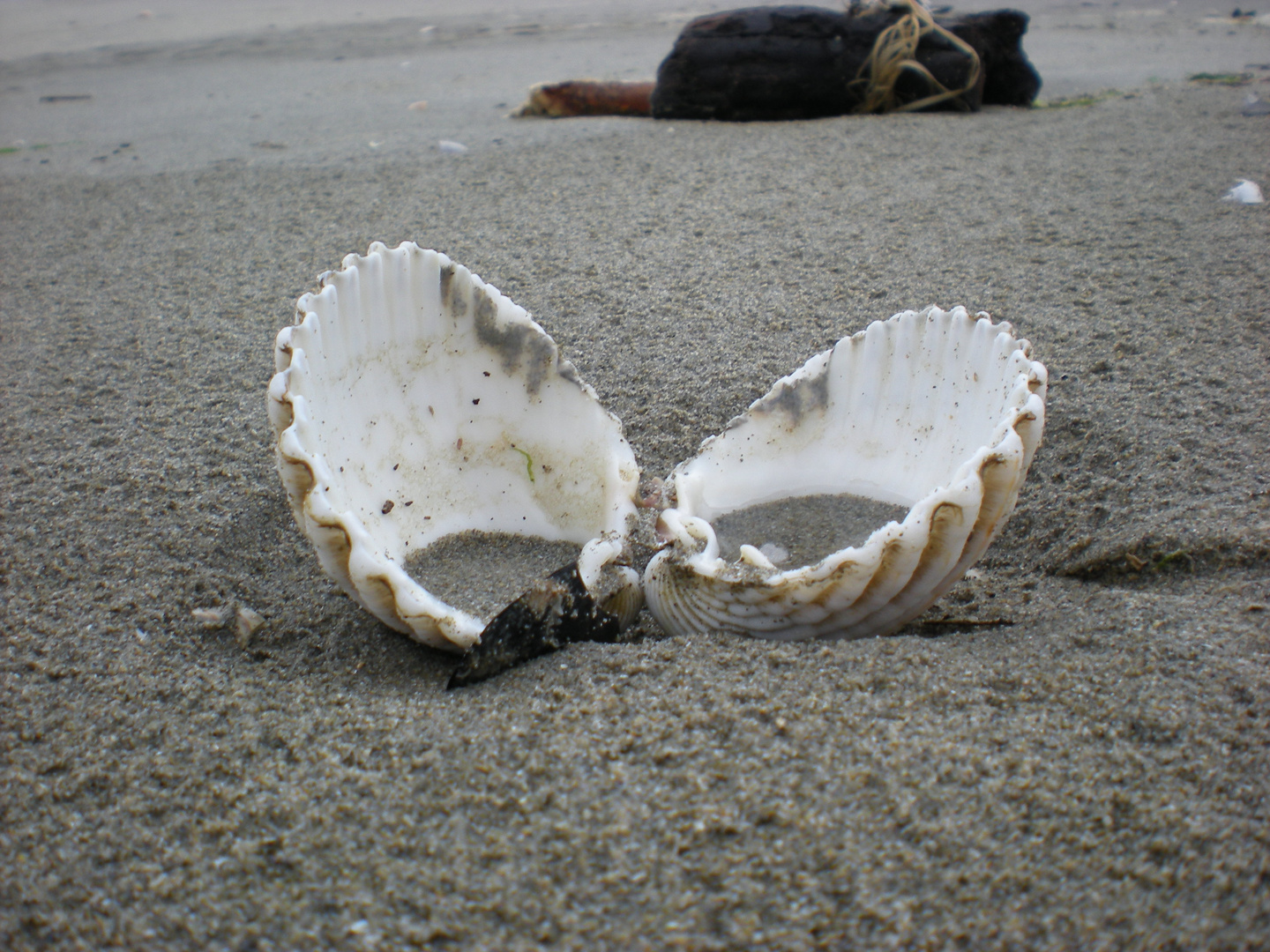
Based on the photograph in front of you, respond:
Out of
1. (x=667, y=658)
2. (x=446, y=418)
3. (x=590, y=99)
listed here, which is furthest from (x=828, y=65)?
(x=667, y=658)

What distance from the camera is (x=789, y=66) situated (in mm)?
4953

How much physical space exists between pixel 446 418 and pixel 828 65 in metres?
4.03

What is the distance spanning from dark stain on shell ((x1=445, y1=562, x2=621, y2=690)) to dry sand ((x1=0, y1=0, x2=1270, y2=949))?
0.12ft

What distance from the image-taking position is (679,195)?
3.77m

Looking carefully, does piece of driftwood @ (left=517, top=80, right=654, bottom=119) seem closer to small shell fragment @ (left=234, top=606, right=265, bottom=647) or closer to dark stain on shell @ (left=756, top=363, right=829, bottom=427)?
dark stain on shell @ (left=756, top=363, right=829, bottom=427)

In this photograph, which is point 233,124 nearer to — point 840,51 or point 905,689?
point 840,51

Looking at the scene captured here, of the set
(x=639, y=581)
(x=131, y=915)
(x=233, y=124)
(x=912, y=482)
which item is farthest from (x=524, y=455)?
(x=233, y=124)

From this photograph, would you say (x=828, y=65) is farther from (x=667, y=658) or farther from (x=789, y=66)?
(x=667, y=658)

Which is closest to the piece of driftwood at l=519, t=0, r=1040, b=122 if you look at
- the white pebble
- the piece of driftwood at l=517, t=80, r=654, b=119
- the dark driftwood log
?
the dark driftwood log

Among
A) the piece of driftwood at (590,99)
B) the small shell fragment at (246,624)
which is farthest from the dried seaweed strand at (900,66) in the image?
the small shell fragment at (246,624)

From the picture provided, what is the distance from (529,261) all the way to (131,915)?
8.27 ft

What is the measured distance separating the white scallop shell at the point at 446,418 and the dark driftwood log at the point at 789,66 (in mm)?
3605

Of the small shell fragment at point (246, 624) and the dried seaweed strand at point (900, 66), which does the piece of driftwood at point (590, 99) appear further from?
the small shell fragment at point (246, 624)

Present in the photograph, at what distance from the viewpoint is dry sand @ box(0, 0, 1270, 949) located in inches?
41.0
